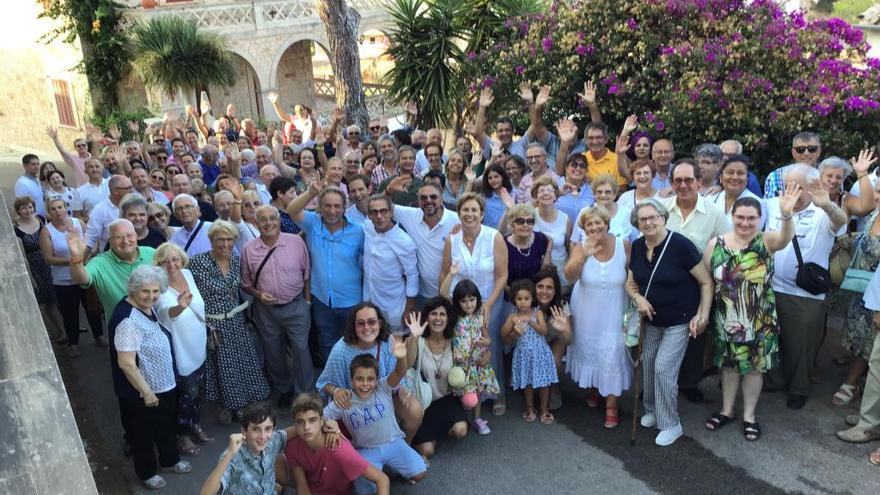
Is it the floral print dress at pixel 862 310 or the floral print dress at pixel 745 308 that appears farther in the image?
the floral print dress at pixel 862 310

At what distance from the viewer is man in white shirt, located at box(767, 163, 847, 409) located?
17.3 feet

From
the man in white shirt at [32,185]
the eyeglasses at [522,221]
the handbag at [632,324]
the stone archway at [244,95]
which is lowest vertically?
the handbag at [632,324]

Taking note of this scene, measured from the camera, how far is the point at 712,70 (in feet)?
26.9

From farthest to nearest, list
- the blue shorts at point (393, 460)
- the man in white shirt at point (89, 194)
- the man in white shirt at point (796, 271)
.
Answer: the man in white shirt at point (89, 194) < the man in white shirt at point (796, 271) < the blue shorts at point (393, 460)

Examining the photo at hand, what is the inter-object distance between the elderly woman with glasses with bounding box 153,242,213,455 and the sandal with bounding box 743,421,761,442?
3.88 metres

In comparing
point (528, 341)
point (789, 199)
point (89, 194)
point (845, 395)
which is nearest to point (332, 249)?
point (528, 341)

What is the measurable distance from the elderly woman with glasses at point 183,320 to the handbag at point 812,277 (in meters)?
4.24

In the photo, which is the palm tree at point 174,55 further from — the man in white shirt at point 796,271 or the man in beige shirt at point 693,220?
the man in white shirt at point 796,271

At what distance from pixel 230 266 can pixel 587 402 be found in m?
2.99

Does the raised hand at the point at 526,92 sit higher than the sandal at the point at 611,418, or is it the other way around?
the raised hand at the point at 526,92

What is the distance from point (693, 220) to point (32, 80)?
23161 mm

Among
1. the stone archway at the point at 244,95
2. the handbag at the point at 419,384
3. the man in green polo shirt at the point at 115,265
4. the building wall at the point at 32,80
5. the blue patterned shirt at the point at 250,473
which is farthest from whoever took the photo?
the stone archway at the point at 244,95

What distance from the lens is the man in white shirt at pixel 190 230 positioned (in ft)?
19.7

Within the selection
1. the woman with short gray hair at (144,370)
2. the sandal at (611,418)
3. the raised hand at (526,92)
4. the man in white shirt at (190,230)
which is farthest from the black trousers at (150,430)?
the raised hand at (526,92)
